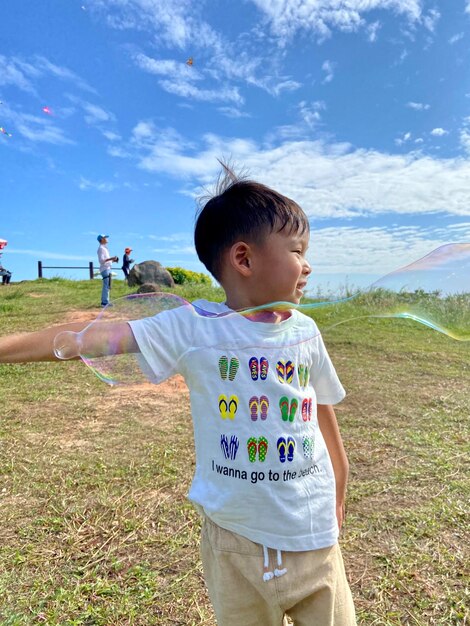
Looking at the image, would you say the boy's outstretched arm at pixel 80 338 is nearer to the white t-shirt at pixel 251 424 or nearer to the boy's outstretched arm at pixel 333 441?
the white t-shirt at pixel 251 424

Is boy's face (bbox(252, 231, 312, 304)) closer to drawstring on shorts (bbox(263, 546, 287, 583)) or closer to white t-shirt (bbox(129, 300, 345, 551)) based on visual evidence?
white t-shirt (bbox(129, 300, 345, 551))

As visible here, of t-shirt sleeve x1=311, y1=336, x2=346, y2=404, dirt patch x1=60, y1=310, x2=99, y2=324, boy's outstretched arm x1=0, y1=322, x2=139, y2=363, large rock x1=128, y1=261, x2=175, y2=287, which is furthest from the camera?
large rock x1=128, y1=261, x2=175, y2=287

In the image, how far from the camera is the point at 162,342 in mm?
1239

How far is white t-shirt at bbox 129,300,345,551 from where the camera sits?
3.85ft

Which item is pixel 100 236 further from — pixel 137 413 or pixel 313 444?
pixel 313 444

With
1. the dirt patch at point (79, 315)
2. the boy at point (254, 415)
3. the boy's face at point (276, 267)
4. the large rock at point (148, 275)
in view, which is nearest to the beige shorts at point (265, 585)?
the boy at point (254, 415)

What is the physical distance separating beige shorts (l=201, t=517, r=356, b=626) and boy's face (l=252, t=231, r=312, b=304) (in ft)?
1.99

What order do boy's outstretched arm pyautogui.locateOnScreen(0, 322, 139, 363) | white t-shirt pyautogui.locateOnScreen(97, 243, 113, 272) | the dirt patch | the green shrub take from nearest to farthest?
boy's outstretched arm pyautogui.locateOnScreen(0, 322, 139, 363)
the dirt patch
white t-shirt pyautogui.locateOnScreen(97, 243, 113, 272)
the green shrub

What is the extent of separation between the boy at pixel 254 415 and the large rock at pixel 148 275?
1341cm

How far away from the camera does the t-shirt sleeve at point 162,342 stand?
3.99 feet

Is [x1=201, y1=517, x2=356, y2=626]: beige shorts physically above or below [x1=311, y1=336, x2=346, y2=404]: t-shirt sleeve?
below

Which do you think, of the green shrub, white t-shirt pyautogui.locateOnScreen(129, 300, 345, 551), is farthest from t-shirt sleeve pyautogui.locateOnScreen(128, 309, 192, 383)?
the green shrub

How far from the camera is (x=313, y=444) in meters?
1.28

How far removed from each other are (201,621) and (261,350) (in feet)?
4.34
